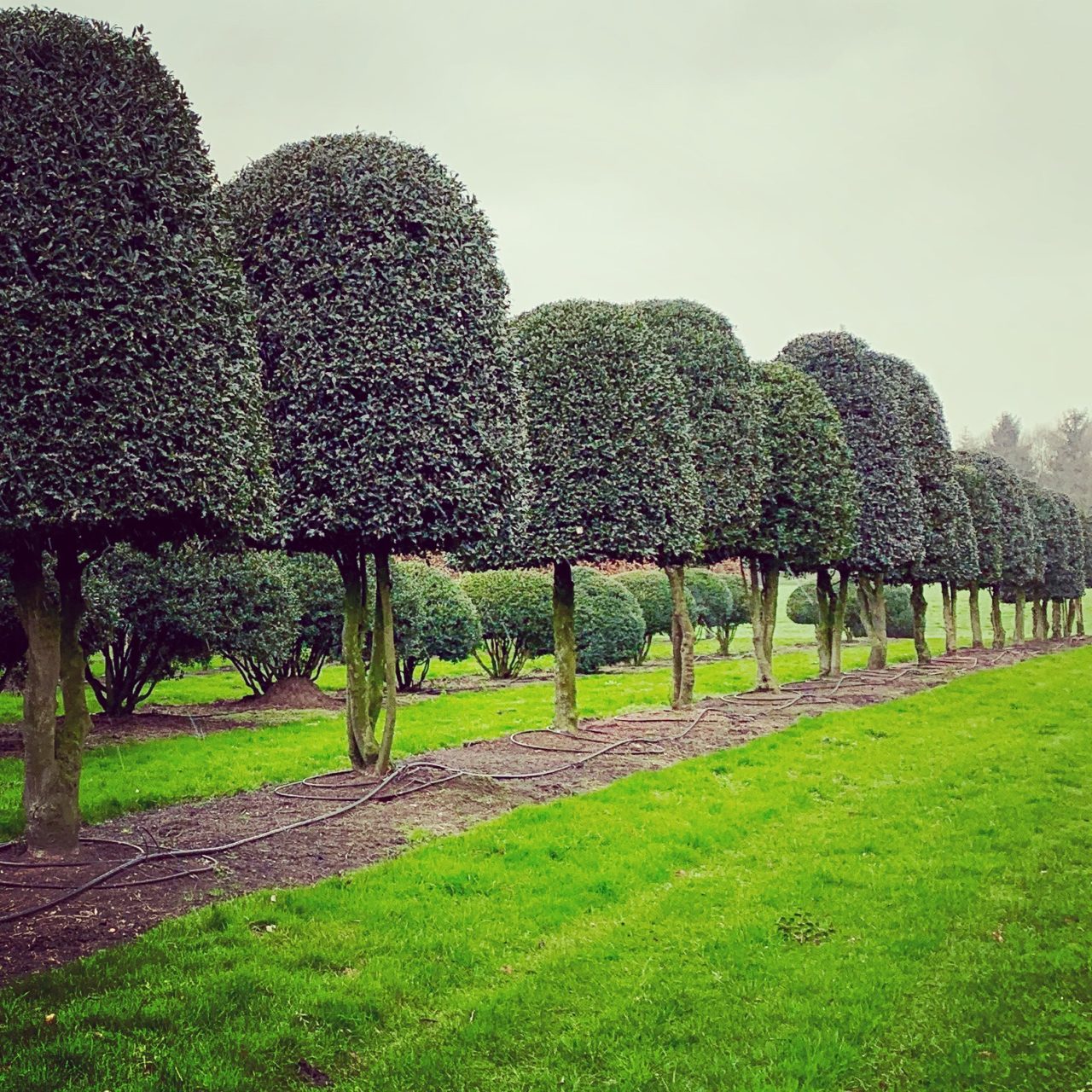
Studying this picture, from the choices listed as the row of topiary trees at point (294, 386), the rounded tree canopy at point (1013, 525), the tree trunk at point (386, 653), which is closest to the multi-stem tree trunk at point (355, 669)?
the row of topiary trees at point (294, 386)

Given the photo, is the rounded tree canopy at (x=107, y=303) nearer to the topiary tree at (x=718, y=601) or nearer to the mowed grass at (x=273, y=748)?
the mowed grass at (x=273, y=748)

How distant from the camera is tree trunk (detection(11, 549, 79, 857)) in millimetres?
6797

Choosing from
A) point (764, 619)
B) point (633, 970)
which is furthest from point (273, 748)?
point (764, 619)

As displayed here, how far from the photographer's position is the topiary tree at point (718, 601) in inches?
1198

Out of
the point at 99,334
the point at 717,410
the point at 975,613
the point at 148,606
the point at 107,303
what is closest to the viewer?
the point at 99,334

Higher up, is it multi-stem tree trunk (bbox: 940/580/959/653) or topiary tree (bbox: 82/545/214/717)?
topiary tree (bbox: 82/545/214/717)

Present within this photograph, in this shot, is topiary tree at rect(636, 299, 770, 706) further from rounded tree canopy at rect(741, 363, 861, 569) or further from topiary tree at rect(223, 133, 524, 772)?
topiary tree at rect(223, 133, 524, 772)

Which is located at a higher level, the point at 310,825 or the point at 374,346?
the point at 374,346

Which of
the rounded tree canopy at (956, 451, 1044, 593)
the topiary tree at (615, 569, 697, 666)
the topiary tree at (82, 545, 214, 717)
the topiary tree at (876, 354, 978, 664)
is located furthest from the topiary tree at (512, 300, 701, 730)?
the rounded tree canopy at (956, 451, 1044, 593)

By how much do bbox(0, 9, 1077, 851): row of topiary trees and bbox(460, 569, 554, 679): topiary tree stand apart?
7.36 meters

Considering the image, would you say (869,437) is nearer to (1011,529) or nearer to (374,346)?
(1011,529)

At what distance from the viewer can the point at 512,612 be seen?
2297 centimetres

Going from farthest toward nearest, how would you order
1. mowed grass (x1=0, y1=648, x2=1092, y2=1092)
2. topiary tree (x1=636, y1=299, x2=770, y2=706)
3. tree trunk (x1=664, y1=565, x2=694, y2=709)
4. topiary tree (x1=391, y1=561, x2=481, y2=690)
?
1. topiary tree (x1=391, y1=561, x2=481, y2=690)
2. topiary tree (x1=636, y1=299, x2=770, y2=706)
3. tree trunk (x1=664, y1=565, x2=694, y2=709)
4. mowed grass (x1=0, y1=648, x2=1092, y2=1092)

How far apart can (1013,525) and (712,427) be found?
22.6 meters
